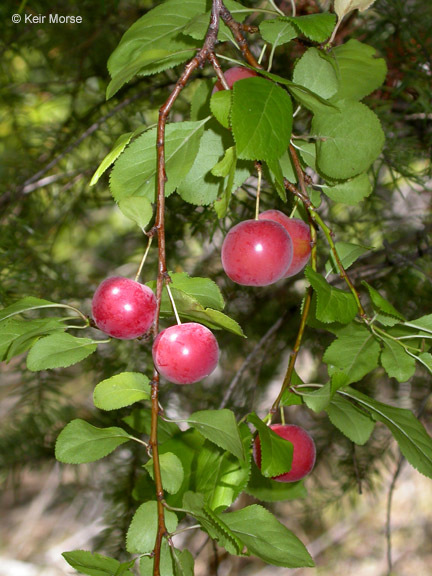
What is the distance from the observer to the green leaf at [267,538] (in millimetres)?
419

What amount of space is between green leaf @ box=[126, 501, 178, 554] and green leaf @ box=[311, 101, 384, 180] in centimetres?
31

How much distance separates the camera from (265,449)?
1.49 ft

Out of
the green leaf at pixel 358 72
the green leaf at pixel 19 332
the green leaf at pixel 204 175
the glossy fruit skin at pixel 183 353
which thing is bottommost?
the glossy fruit skin at pixel 183 353

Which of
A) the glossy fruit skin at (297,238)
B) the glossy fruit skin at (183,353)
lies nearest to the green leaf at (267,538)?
the glossy fruit skin at (183,353)

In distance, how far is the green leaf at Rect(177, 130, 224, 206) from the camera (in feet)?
1.73

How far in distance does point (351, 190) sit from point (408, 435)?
0.72 feet

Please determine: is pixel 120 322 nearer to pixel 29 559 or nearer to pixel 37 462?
pixel 37 462

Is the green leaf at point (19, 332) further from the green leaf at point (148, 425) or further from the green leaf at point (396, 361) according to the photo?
the green leaf at point (396, 361)

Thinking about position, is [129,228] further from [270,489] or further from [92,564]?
[92,564]

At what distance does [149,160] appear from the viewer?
490 mm

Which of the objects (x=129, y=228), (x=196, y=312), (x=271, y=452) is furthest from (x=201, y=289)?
(x=129, y=228)

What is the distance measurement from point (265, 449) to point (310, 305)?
157mm

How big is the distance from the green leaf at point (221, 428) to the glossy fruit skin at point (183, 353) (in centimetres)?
3

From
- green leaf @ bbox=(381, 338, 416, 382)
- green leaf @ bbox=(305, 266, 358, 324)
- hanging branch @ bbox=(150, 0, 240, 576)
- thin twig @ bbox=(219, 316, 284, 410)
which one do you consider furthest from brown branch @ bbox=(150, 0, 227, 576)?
thin twig @ bbox=(219, 316, 284, 410)
